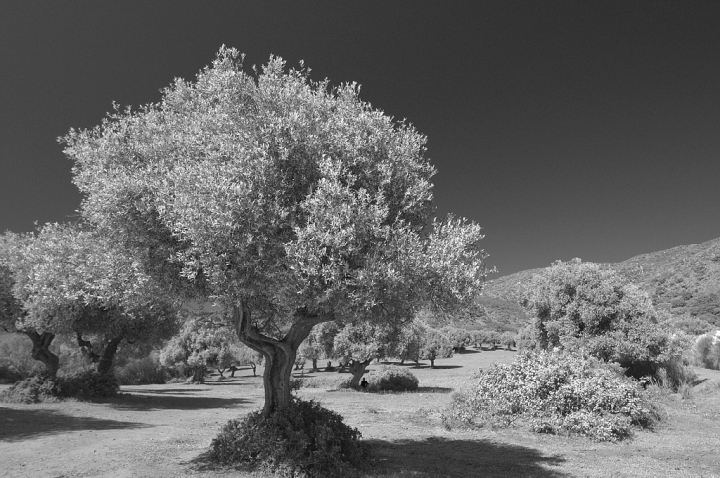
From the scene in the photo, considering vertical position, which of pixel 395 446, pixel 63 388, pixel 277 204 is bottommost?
pixel 395 446

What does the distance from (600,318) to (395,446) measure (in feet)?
51.4

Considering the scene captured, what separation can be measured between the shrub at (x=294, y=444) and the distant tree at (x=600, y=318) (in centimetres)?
1693

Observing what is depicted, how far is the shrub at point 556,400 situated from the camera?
16.2m

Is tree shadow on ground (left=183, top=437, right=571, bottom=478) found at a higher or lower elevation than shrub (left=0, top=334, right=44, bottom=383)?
lower

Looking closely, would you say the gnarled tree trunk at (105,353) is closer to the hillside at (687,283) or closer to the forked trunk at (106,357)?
the forked trunk at (106,357)

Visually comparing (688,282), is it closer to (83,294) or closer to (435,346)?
(435,346)

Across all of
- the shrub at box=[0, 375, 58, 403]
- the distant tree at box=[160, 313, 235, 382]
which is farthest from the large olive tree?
the distant tree at box=[160, 313, 235, 382]

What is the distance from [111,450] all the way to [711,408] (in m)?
23.9

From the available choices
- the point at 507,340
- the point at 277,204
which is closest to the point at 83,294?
the point at 277,204

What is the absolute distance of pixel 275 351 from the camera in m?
12.1

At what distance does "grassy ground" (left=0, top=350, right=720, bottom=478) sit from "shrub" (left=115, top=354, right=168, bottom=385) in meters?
29.1

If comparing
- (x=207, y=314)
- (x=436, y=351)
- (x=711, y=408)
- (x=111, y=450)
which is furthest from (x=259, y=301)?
(x=436, y=351)

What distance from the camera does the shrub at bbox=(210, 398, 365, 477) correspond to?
34.1ft

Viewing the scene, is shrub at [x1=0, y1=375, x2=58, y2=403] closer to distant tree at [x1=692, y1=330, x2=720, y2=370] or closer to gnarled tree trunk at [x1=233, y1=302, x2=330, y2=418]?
gnarled tree trunk at [x1=233, y1=302, x2=330, y2=418]
